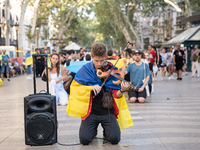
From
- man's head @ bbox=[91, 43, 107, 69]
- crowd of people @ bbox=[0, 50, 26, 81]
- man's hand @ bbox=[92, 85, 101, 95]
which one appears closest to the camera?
man's hand @ bbox=[92, 85, 101, 95]

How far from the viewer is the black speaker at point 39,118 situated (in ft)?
16.2

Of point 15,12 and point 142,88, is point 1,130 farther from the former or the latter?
point 15,12

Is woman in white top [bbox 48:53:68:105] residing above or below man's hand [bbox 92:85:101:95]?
below

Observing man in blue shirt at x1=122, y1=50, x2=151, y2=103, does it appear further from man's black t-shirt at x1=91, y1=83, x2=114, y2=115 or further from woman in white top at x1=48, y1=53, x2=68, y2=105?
man's black t-shirt at x1=91, y1=83, x2=114, y2=115

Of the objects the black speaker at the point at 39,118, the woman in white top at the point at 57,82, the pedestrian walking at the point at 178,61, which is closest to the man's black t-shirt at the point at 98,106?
the black speaker at the point at 39,118

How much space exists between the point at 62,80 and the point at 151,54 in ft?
27.8

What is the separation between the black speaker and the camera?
4.93m

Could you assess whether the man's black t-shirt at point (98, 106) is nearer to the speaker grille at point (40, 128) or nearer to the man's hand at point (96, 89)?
the man's hand at point (96, 89)

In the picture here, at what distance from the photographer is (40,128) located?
4.95 metres

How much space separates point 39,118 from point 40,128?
6.0 inches

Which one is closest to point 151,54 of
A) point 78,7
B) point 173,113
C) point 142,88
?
point 142,88

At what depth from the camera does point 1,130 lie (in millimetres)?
6355

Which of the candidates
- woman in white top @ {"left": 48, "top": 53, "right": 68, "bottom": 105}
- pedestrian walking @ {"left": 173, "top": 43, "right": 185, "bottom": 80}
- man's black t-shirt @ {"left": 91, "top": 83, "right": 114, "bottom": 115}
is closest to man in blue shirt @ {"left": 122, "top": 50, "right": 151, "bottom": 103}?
woman in white top @ {"left": 48, "top": 53, "right": 68, "bottom": 105}

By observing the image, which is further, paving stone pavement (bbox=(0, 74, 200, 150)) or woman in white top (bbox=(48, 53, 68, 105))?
woman in white top (bbox=(48, 53, 68, 105))
